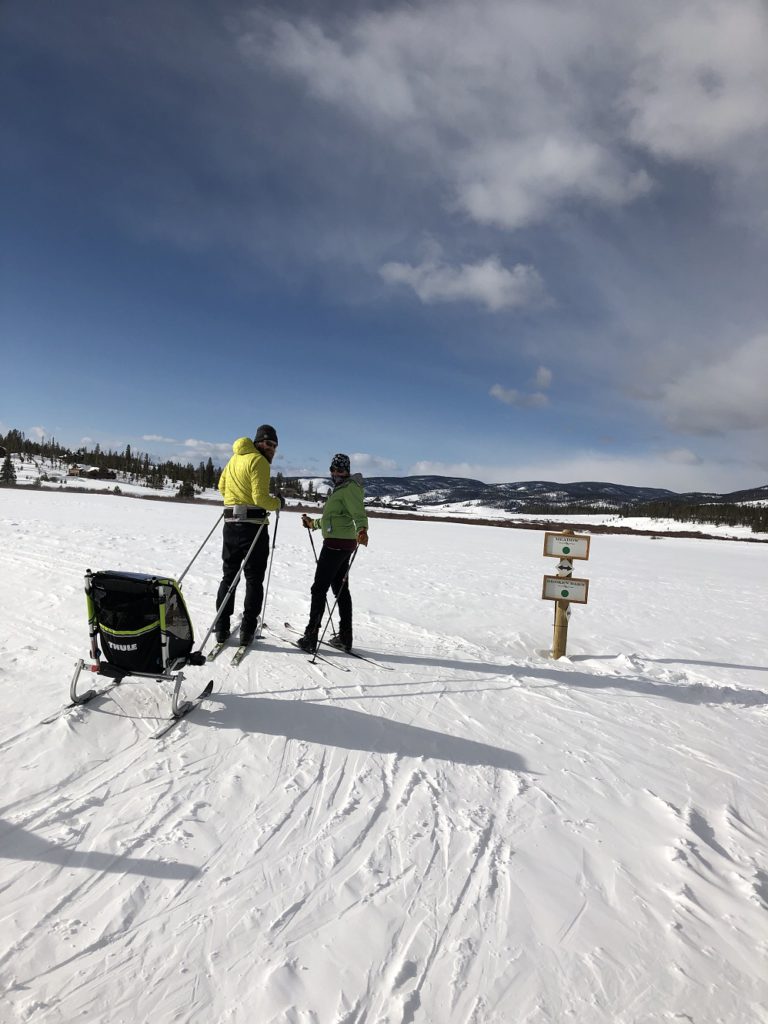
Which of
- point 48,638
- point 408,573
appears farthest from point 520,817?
point 408,573

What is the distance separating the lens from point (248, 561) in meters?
5.25

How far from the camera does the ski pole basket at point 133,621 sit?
349 cm

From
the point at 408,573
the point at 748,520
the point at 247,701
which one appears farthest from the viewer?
the point at 748,520

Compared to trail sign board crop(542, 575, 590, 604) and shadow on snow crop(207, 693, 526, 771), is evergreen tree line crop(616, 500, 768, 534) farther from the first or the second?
shadow on snow crop(207, 693, 526, 771)

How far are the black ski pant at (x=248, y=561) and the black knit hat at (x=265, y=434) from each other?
36.1 inches

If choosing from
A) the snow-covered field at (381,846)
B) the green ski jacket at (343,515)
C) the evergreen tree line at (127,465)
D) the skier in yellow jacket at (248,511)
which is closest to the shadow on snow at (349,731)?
the snow-covered field at (381,846)

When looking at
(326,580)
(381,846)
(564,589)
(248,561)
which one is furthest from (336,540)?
(381,846)

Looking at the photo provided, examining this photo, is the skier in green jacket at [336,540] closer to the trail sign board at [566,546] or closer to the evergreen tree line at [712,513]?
the trail sign board at [566,546]

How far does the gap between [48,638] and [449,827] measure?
15.4 ft

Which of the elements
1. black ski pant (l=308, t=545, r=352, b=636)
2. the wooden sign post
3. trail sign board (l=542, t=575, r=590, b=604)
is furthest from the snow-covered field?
trail sign board (l=542, t=575, r=590, b=604)

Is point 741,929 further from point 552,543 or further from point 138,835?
point 552,543

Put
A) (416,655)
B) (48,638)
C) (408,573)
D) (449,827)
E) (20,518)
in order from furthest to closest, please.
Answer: (20,518) < (408,573) < (416,655) < (48,638) < (449,827)

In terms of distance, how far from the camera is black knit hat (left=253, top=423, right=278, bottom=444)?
542cm

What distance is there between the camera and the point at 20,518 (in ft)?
53.7
